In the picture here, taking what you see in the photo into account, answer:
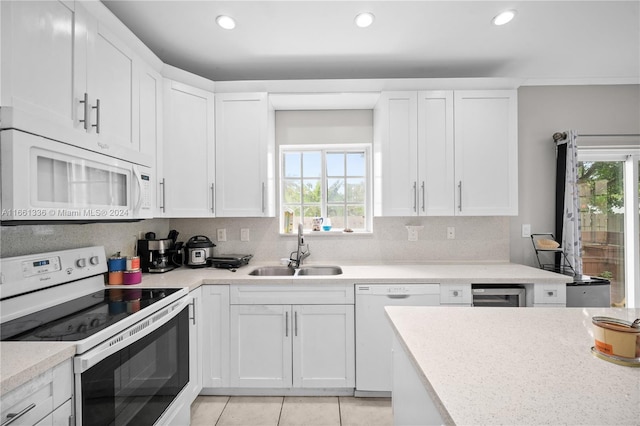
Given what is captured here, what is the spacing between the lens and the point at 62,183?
1.18 m

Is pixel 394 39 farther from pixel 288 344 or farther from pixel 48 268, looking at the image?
pixel 48 268

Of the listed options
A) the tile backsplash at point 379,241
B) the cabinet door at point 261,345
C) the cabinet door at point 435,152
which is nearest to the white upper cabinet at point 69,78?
the tile backsplash at point 379,241

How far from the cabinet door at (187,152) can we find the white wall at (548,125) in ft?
9.28

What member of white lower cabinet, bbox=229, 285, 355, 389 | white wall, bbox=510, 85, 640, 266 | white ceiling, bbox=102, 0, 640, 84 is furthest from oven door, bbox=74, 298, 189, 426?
white wall, bbox=510, 85, 640, 266

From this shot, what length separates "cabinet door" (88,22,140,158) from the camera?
149 centimetres

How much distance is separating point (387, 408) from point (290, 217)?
168 centimetres

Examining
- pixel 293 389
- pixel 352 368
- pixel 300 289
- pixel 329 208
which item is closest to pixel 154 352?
pixel 300 289

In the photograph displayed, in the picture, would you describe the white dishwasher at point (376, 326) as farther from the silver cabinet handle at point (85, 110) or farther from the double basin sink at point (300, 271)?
the silver cabinet handle at point (85, 110)

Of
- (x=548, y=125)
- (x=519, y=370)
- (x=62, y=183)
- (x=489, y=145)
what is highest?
(x=548, y=125)

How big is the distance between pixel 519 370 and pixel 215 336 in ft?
6.17

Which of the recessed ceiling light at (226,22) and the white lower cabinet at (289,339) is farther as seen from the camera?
the white lower cabinet at (289,339)

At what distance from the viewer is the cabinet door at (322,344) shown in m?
2.02

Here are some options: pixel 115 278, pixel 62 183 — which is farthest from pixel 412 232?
pixel 62 183

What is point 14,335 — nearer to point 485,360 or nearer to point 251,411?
point 251,411
